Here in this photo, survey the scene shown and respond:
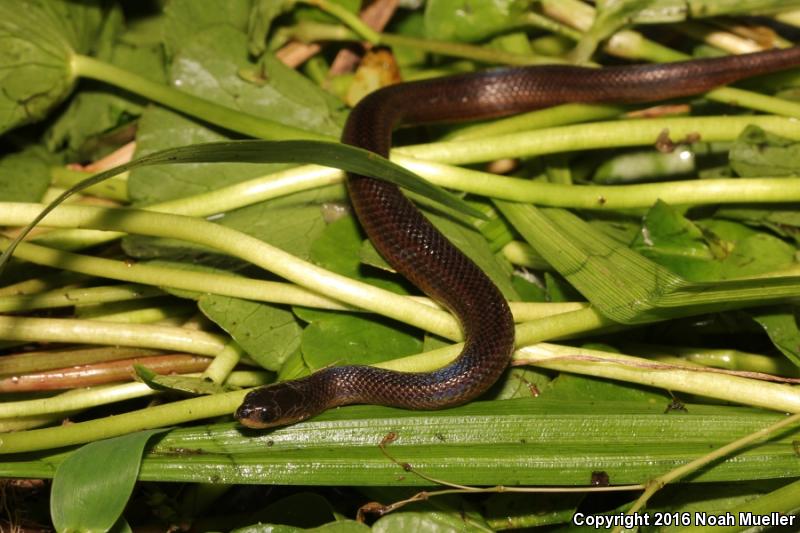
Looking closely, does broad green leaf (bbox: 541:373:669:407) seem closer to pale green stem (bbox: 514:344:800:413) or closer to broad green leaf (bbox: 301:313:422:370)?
pale green stem (bbox: 514:344:800:413)

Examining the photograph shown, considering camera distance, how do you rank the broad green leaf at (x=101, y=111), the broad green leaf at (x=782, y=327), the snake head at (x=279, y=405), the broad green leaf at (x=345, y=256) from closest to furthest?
1. the snake head at (x=279, y=405)
2. the broad green leaf at (x=782, y=327)
3. the broad green leaf at (x=345, y=256)
4. the broad green leaf at (x=101, y=111)

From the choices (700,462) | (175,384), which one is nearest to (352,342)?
(175,384)

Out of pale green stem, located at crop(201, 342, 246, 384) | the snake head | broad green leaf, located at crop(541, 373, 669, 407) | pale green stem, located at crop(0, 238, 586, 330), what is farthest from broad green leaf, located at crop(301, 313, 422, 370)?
broad green leaf, located at crop(541, 373, 669, 407)

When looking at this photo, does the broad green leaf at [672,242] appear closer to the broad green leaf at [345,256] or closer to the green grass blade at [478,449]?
the green grass blade at [478,449]

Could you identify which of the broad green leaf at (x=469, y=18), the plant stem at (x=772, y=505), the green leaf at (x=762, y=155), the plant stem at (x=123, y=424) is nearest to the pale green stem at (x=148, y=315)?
the plant stem at (x=123, y=424)

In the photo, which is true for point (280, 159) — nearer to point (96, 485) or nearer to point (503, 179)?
point (503, 179)

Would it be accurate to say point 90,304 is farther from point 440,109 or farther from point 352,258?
point 440,109
